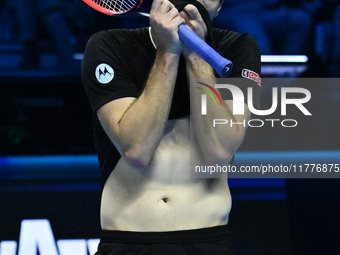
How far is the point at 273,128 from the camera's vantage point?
427cm

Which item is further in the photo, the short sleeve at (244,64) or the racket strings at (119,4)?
the racket strings at (119,4)

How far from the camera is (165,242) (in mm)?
1748

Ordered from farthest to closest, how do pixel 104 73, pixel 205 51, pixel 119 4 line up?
pixel 119 4 < pixel 104 73 < pixel 205 51

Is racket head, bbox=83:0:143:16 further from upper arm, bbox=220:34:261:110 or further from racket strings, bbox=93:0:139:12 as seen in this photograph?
upper arm, bbox=220:34:261:110

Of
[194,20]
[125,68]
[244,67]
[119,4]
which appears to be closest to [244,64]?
[244,67]

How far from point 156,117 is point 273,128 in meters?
2.63

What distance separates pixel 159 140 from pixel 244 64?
334mm

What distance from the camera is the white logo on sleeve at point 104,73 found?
70.6 inches

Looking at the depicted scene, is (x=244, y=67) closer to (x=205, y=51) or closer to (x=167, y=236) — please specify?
(x=205, y=51)

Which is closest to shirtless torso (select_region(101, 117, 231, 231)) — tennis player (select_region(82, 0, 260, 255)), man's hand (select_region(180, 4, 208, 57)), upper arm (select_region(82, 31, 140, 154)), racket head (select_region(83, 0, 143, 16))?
tennis player (select_region(82, 0, 260, 255))

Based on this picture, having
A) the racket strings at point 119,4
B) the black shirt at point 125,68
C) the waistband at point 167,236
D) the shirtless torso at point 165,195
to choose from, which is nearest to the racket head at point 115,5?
the racket strings at point 119,4

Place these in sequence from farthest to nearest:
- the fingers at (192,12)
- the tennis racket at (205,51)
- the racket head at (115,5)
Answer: the racket head at (115,5) < the fingers at (192,12) < the tennis racket at (205,51)

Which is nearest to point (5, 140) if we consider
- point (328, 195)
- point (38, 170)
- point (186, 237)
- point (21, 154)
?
point (21, 154)

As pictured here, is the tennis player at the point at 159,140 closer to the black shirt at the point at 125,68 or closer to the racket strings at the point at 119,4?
the black shirt at the point at 125,68
